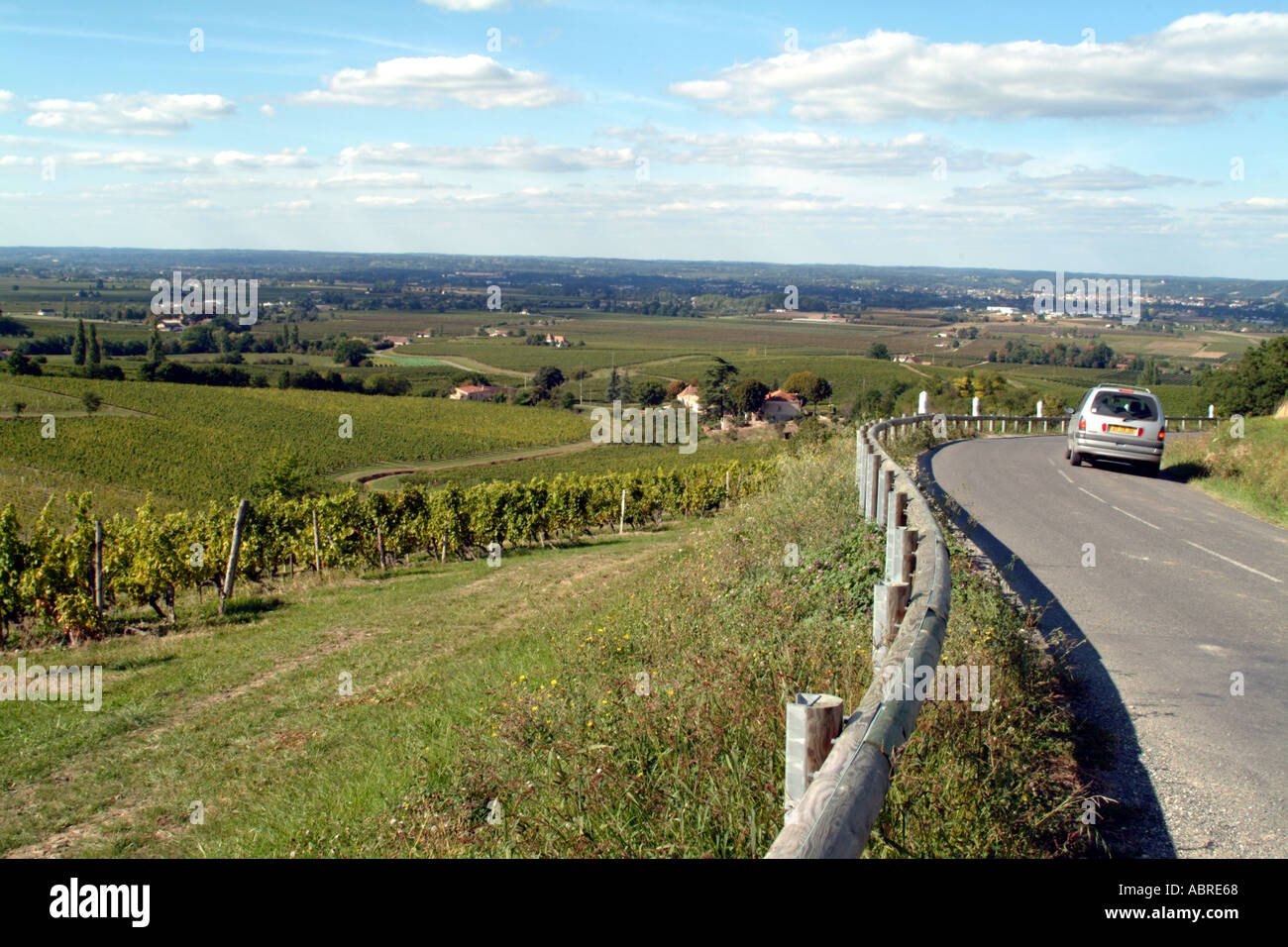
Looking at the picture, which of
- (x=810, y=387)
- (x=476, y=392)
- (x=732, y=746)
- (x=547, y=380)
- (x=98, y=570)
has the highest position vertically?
(x=547, y=380)

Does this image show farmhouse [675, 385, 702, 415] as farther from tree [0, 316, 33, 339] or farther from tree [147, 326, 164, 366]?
tree [0, 316, 33, 339]

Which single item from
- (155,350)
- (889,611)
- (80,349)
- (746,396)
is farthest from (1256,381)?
(155,350)

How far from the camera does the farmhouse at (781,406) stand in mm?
83500

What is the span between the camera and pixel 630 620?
330 inches

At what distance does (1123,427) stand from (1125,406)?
47 cm

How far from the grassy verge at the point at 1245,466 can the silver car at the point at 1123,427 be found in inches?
39.8

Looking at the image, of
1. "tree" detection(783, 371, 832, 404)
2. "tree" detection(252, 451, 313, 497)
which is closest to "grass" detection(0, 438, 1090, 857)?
"tree" detection(252, 451, 313, 497)

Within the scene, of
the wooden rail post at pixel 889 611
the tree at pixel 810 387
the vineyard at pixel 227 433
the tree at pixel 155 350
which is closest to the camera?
the wooden rail post at pixel 889 611

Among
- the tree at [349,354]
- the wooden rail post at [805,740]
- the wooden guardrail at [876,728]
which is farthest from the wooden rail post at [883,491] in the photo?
the tree at [349,354]

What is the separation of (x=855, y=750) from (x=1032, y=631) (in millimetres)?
Answer: 3857

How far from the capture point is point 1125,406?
17.6m

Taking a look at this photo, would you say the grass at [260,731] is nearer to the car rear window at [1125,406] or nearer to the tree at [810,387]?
the car rear window at [1125,406]

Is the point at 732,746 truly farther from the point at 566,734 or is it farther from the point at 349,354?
the point at 349,354

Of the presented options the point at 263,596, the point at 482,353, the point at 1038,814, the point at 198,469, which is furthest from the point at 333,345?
the point at 1038,814
